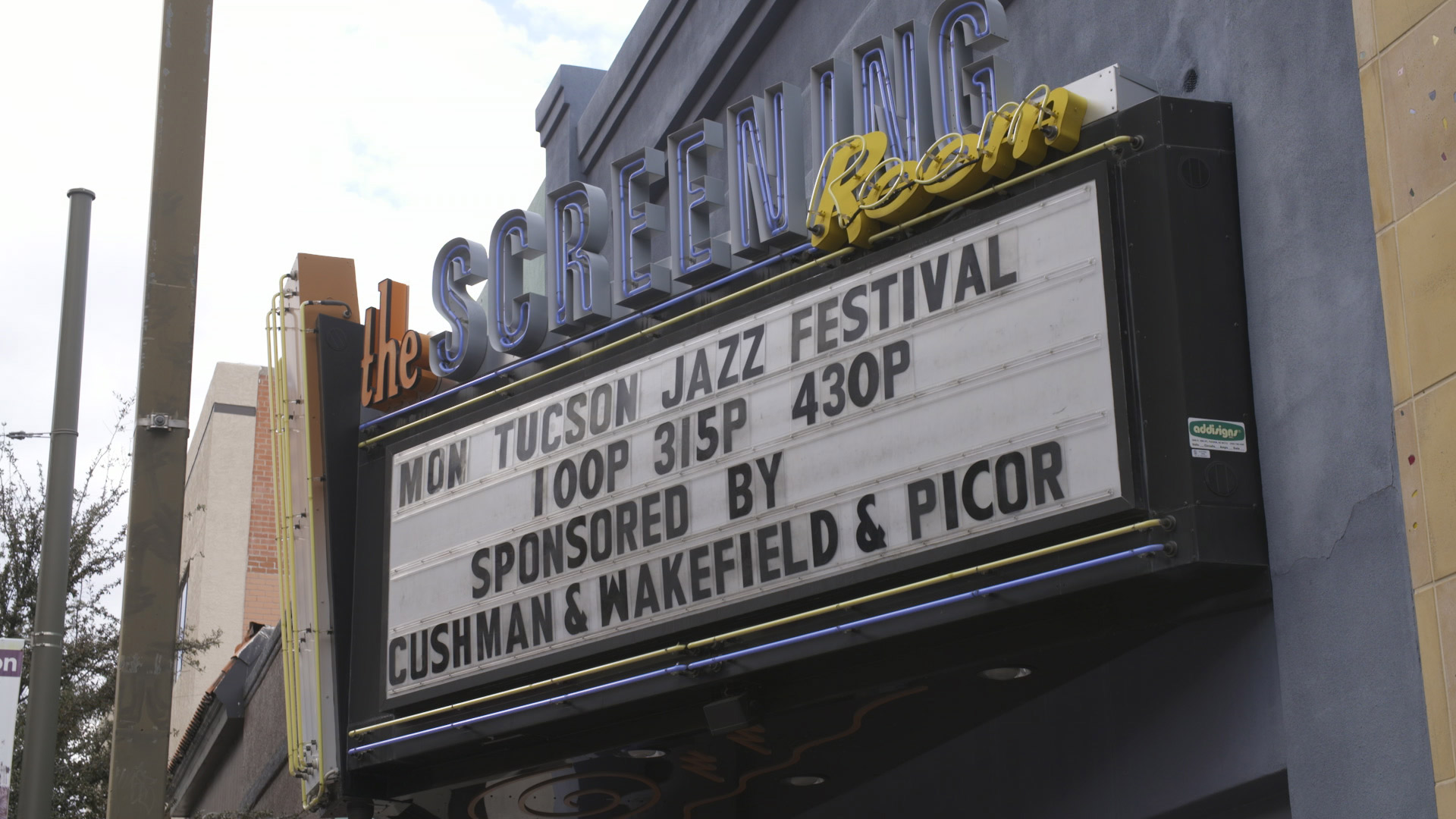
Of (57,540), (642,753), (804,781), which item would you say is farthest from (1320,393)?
(57,540)

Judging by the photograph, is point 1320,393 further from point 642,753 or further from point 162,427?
point 162,427

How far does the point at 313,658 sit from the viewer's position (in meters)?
13.1

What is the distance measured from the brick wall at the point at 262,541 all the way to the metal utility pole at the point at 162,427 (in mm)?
24481

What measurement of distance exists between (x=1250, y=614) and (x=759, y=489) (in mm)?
2998

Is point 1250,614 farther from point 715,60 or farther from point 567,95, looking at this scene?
point 567,95

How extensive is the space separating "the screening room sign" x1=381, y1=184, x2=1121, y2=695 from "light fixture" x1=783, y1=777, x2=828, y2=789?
2313 millimetres

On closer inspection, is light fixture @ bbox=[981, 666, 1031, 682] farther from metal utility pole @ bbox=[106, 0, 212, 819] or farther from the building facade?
the building facade

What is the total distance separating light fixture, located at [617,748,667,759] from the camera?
11438 mm

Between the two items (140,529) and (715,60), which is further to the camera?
(715,60)

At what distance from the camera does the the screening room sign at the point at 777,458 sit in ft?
29.1

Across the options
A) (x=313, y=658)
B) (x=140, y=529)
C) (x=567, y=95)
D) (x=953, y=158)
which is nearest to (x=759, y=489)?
(x=953, y=158)

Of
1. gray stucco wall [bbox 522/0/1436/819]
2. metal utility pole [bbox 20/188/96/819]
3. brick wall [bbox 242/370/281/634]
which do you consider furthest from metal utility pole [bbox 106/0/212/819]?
brick wall [bbox 242/370/281/634]

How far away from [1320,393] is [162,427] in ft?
19.8

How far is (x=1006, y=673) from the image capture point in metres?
9.63
